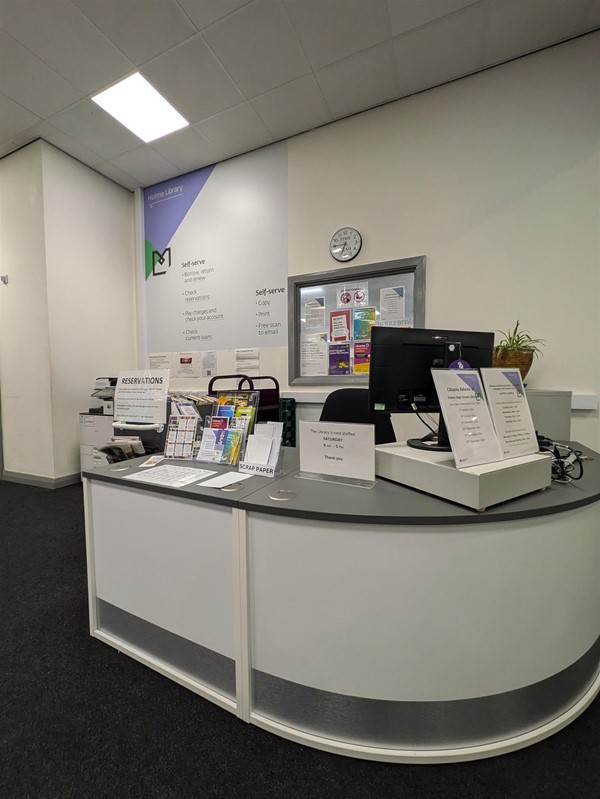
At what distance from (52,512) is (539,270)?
161 inches

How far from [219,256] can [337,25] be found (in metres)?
1.93

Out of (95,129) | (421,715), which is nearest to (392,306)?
(421,715)

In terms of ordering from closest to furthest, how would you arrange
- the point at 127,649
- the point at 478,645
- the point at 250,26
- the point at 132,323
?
the point at 478,645, the point at 127,649, the point at 250,26, the point at 132,323

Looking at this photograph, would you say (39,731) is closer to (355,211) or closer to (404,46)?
(355,211)

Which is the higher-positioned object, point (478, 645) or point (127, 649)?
point (478, 645)

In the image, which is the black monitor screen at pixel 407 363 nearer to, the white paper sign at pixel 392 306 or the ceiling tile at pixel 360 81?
the white paper sign at pixel 392 306

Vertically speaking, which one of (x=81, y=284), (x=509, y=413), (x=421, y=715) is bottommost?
(x=421, y=715)

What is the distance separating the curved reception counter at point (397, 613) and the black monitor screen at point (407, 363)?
30 cm

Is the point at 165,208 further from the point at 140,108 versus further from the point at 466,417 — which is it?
the point at 466,417

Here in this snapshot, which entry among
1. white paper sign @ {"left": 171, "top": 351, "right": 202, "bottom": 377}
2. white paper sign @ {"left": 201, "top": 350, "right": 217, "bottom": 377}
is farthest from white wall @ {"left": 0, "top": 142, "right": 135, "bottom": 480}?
white paper sign @ {"left": 201, "top": 350, "right": 217, "bottom": 377}

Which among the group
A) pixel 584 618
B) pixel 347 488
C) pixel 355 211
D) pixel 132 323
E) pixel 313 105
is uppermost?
pixel 313 105

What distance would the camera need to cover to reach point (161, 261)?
385 centimetres

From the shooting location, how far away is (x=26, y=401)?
3.43 meters

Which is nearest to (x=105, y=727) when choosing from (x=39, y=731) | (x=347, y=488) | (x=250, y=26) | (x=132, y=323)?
(x=39, y=731)
